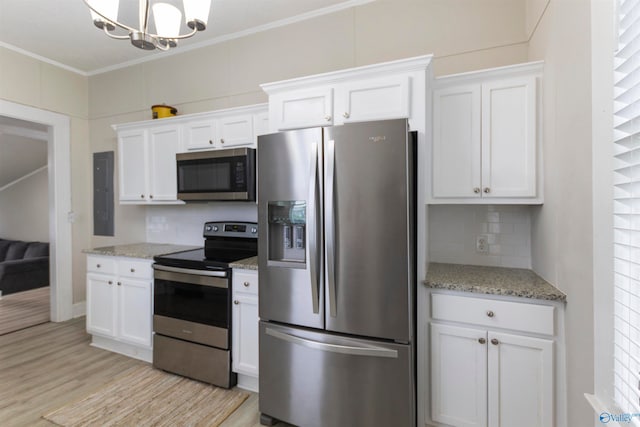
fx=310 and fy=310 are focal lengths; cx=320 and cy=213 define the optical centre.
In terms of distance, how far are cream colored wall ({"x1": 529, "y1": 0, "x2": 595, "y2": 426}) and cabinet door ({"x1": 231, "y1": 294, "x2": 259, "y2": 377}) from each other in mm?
1781

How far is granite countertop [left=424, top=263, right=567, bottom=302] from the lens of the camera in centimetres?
157

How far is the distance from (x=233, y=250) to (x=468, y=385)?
2.07 meters

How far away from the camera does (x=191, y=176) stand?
2695mm

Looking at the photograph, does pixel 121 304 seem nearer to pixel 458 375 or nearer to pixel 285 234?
pixel 285 234

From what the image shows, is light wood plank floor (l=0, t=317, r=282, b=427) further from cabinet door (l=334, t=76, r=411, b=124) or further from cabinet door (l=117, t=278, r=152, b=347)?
cabinet door (l=334, t=76, r=411, b=124)

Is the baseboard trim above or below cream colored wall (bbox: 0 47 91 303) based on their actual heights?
below

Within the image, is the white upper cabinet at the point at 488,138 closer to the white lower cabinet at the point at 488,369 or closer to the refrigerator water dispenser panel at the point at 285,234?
the white lower cabinet at the point at 488,369

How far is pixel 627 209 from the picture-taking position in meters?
0.96

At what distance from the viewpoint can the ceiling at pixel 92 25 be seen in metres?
2.56

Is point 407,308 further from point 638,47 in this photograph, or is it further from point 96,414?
point 96,414

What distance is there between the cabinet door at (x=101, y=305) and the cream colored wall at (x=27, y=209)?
429 centimetres

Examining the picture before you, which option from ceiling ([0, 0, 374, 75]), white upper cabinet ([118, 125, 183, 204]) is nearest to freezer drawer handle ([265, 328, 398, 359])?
white upper cabinet ([118, 125, 183, 204])

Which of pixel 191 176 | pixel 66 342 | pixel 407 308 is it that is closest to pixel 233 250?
pixel 191 176

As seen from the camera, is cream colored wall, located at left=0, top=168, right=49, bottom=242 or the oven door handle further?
cream colored wall, located at left=0, top=168, right=49, bottom=242
